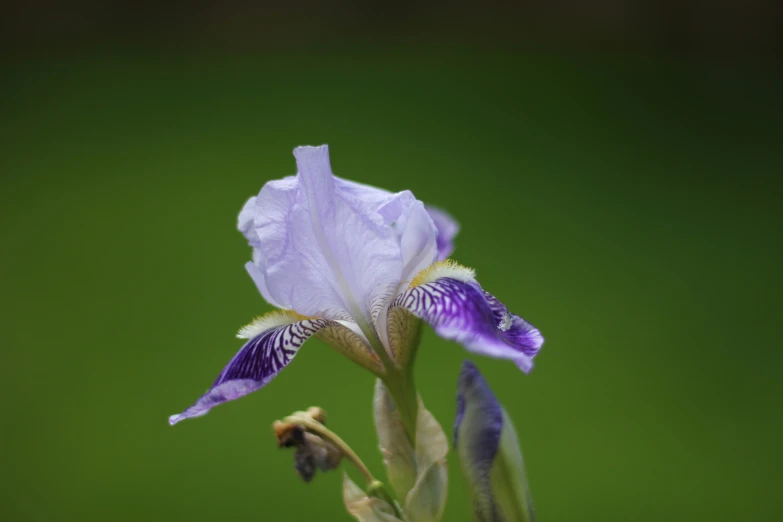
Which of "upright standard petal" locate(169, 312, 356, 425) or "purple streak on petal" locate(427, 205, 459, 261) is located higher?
"purple streak on petal" locate(427, 205, 459, 261)

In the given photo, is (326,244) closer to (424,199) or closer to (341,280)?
(341,280)

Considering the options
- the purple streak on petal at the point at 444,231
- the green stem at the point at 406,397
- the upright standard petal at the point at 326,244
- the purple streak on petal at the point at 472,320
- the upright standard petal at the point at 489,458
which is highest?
the purple streak on petal at the point at 444,231

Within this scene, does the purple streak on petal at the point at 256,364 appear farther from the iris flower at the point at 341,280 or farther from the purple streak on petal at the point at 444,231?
the purple streak on petal at the point at 444,231

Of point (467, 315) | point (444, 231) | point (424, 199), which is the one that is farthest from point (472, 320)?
point (424, 199)

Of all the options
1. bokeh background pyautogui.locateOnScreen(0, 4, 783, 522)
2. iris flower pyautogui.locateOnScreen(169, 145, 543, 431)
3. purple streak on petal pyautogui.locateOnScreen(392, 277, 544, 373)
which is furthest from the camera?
bokeh background pyautogui.locateOnScreen(0, 4, 783, 522)

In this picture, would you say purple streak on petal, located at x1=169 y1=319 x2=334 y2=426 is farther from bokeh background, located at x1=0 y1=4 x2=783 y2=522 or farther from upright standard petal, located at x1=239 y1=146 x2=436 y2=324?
bokeh background, located at x1=0 y1=4 x2=783 y2=522

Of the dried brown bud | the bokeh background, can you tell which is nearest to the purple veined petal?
the dried brown bud

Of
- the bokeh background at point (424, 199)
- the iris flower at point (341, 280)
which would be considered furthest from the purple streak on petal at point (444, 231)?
the bokeh background at point (424, 199)
